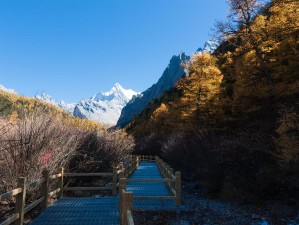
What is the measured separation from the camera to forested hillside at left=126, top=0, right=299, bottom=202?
14820mm

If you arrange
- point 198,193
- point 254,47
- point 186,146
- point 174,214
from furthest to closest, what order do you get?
point 186,146 → point 254,47 → point 198,193 → point 174,214

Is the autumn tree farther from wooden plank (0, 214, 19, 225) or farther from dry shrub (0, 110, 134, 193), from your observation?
wooden plank (0, 214, 19, 225)

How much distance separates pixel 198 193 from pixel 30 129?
429 inches

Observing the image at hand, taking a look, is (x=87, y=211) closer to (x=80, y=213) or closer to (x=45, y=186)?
(x=80, y=213)

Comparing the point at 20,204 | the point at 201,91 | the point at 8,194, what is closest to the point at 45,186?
the point at 20,204

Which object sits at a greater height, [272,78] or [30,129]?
[272,78]

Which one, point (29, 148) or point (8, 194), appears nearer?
point (8, 194)

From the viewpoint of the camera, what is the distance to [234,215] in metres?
12.5

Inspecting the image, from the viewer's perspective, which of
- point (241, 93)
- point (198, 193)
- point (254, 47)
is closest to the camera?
point (198, 193)

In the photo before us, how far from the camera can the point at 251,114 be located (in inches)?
1001

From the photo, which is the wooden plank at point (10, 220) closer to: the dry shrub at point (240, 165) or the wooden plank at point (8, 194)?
the wooden plank at point (8, 194)

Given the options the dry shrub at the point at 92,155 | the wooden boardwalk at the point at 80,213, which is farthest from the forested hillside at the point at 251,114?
the wooden boardwalk at the point at 80,213

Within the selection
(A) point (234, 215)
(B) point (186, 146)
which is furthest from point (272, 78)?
(A) point (234, 215)

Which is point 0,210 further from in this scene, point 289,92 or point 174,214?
point 289,92
